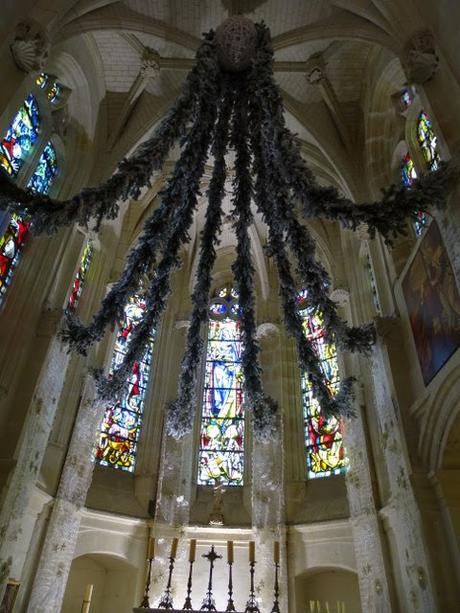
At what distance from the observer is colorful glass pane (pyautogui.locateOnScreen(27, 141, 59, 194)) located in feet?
30.7

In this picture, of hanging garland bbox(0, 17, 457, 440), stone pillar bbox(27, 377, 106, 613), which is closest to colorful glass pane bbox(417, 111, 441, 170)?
hanging garland bbox(0, 17, 457, 440)

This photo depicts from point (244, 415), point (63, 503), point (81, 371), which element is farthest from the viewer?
point (244, 415)

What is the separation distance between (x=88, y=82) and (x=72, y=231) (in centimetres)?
401

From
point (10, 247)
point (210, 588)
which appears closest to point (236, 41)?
point (10, 247)

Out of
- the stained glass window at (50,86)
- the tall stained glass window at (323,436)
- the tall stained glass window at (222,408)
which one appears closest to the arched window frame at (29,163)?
the stained glass window at (50,86)

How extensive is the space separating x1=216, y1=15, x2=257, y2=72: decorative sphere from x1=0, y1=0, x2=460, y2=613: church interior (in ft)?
4.04

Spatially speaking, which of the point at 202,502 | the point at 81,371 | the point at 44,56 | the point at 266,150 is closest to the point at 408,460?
the point at 266,150

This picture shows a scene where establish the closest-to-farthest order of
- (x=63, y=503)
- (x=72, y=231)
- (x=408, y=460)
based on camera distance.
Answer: (x=408, y=460) < (x=63, y=503) < (x=72, y=231)

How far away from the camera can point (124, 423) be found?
11.5 metres

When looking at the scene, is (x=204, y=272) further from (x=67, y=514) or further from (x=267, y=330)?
(x=267, y=330)

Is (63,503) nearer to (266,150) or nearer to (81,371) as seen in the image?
(81,371)

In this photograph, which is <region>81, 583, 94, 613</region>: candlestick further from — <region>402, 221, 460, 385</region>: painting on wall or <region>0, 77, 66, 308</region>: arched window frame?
<region>402, 221, 460, 385</region>: painting on wall

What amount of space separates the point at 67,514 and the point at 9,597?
213cm

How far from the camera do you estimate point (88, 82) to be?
11.1 m
